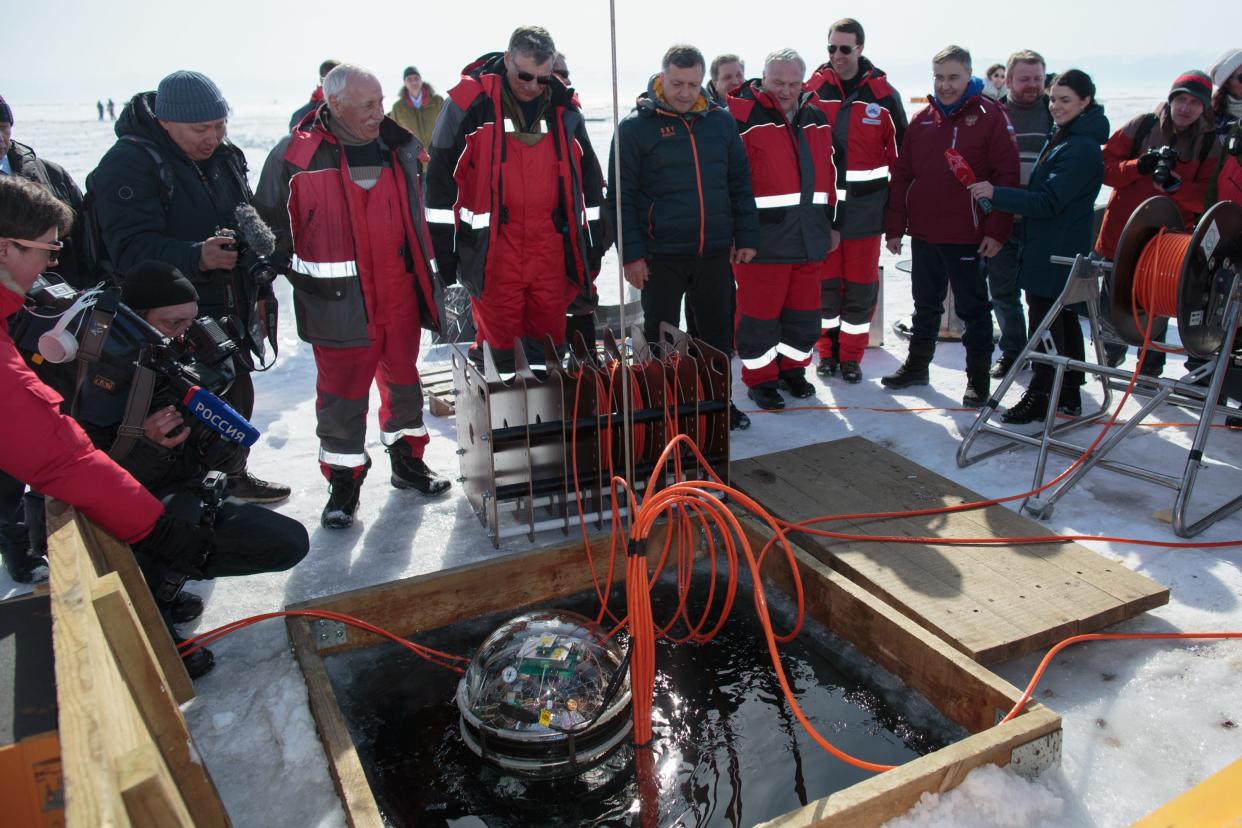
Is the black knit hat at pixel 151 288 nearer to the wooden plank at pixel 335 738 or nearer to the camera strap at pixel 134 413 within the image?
the camera strap at pixel 134 413

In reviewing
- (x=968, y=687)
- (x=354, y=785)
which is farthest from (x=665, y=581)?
(x=354, y=785)

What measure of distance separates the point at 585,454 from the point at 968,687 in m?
1.88

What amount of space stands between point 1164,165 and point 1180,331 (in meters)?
1.36

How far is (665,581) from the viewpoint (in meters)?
3.98

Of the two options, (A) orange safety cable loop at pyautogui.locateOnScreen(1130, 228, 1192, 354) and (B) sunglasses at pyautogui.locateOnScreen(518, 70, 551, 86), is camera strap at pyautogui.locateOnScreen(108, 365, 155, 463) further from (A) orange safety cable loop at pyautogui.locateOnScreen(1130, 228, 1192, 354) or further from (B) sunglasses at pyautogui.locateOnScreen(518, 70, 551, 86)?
(A) orange safety cable loop at pyautogui.locateOnScreen(1130, 228, 1192, 354)

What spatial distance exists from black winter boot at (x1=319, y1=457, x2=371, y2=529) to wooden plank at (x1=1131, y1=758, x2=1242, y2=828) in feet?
11.4

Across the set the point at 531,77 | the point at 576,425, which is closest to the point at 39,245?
the point at 576,425

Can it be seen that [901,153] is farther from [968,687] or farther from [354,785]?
[354,785]

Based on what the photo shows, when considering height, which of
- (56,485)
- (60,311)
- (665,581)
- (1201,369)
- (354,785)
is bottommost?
(665,581)

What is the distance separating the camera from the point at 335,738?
2668 mm

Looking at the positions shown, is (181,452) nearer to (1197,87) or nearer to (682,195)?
(682,195)

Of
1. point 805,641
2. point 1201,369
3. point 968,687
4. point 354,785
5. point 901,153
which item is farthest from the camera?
point 901,153

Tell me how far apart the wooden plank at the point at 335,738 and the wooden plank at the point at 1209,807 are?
180cm

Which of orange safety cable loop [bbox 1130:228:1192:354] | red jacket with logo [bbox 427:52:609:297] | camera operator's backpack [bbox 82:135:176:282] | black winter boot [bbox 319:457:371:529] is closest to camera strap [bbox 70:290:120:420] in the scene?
camera operator's backpack [bbox 82:135:176:282]
